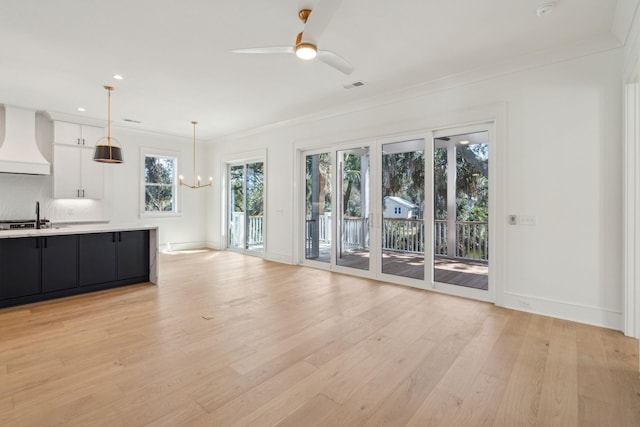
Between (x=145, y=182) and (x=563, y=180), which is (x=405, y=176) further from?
(x=145, y=182)

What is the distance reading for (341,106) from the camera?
5387mm

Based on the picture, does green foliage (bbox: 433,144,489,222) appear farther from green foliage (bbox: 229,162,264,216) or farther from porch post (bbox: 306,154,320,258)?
green foliage (bbox: 229,162,264,216)

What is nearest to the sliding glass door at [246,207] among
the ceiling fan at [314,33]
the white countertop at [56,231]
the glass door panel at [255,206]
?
the glass door panel at [255,206]

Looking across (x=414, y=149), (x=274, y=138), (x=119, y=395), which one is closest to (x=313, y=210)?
(x=274, y=138)

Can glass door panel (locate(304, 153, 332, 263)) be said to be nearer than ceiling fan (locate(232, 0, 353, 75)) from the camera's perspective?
No

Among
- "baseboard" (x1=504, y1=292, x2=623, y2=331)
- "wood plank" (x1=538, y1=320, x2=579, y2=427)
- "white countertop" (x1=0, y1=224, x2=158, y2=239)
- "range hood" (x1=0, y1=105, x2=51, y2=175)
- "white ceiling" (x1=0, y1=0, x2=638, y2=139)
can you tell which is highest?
"white ceiling" (x1=0, y1=0, x2=638, y2=139)

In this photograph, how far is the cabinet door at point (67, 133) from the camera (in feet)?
19.5

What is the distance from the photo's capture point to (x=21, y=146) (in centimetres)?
548

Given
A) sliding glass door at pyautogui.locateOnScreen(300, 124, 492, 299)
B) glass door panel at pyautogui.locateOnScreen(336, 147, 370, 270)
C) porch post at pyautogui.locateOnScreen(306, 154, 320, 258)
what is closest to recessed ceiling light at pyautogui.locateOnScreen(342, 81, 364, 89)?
sliding glass door at pyautogui.locateOnScreen(300, 124, 492, 299)

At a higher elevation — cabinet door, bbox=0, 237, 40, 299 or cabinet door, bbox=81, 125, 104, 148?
cabinet door, bbox=81, 125, 104, 148

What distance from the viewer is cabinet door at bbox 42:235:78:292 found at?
389cm

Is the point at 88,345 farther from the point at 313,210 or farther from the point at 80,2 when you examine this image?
the point at 313,210

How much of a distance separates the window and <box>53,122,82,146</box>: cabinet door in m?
1.42

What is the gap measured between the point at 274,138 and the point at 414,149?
3.21 meters
